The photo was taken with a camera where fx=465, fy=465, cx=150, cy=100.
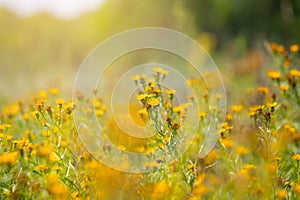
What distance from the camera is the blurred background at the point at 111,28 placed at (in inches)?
551

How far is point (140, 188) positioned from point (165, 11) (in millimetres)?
16813

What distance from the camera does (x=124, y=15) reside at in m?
19.5

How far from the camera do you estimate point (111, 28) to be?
19234 millimetres

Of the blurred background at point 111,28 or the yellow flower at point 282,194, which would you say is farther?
the blurred background at point 111,28

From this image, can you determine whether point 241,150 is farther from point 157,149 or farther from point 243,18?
point 243,18

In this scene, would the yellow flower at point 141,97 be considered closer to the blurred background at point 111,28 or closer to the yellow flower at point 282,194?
the yellow flower at point 282,194

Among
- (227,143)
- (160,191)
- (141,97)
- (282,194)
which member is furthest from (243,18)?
(160,191)

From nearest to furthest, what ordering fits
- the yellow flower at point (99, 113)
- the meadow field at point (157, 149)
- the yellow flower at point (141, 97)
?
the meadow field at point (157, 149) → the yellow flower at point (141, 97) → the yellow flower at point (99, 113)

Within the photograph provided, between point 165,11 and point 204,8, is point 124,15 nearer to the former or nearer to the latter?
point 165,11

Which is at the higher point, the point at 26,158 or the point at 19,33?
the point at 19,33

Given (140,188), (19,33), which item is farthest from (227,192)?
(19,33)

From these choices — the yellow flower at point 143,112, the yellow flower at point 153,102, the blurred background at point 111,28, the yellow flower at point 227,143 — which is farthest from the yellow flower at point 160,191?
the blurred background at point 111,28

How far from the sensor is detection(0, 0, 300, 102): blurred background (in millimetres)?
14000

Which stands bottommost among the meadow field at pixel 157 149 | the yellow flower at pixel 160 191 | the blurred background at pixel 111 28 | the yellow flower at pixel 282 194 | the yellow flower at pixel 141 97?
the yellow flower at pixel 160 191
